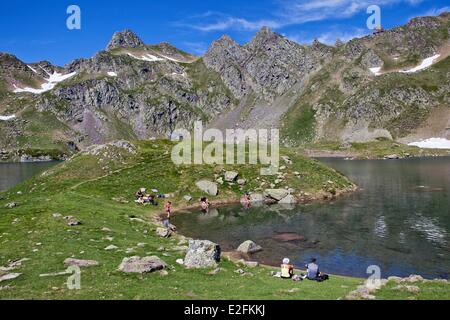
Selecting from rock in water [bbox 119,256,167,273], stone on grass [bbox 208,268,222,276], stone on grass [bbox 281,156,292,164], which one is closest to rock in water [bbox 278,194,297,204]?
stone on grass [bbox 281,156,292,164]

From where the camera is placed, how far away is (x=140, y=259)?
3450 centimetres

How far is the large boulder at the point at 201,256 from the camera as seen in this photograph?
36031mm

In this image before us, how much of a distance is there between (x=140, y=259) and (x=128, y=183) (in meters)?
52.4

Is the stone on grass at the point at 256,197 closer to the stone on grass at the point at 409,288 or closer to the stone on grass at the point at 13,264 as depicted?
the stone on grass at the point at 13,264

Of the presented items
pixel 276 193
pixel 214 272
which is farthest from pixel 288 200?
pixel 214 272

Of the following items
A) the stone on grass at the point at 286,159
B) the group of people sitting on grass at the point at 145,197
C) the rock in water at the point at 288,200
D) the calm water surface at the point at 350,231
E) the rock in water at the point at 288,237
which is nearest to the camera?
the calm water surface at the point at 350,231

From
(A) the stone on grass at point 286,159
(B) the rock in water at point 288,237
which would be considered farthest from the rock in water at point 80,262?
(A) the stone on grass at point 286,159

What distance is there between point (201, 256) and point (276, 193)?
51327 mm

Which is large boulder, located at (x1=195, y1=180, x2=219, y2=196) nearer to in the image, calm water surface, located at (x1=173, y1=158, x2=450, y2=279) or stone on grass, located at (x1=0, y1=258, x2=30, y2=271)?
calm water surface, located at (x1=173, y1=158, x2=450, y2=279)

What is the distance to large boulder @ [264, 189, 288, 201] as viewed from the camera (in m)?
85.8

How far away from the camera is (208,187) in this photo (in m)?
86.9

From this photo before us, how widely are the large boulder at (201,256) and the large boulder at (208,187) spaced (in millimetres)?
48098

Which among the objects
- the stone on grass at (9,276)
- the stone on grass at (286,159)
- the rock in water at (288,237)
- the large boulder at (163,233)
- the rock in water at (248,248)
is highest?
the stone on grass at (286,159)
